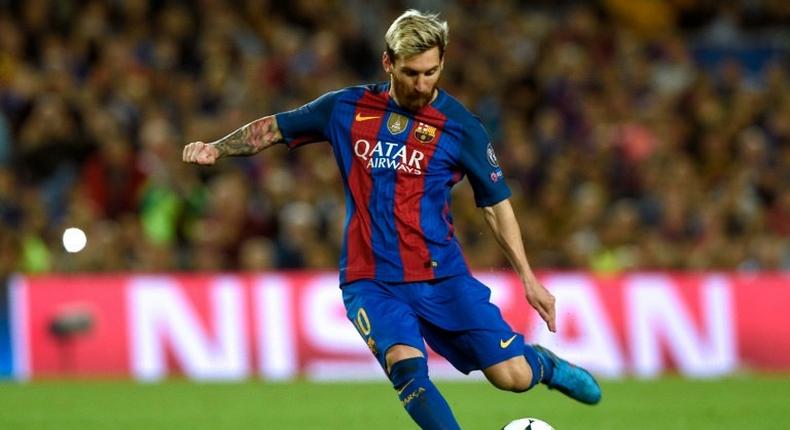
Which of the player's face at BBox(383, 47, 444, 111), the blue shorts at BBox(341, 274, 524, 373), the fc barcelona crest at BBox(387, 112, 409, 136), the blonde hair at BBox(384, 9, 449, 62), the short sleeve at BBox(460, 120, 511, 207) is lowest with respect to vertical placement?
the blue shorts at BBox(341, 274, 524, 373)

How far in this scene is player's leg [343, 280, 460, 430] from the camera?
261 inches

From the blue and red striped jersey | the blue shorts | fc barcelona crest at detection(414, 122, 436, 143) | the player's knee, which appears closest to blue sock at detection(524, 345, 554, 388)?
the blue shorts

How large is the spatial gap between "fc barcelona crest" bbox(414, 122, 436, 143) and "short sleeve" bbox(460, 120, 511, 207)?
162mm

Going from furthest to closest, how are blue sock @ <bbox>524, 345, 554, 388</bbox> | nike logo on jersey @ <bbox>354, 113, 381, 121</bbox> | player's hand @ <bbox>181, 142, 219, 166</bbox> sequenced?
blue sock @ <bbox>524, 345, 554, 388</bbox>, nike logo on jersey @ <bbox>354, 113, 381, 121</bbox>, player's hand @ <bbox>181, 142, 219, 166</bbox>

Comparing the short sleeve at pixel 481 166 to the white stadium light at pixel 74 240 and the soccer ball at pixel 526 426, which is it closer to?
the soccer ball at pixel 526 426

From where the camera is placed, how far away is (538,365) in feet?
24.0

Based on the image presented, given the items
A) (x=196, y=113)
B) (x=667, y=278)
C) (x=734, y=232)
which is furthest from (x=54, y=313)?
(x=734, y=232)

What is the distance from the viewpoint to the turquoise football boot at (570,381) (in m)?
7.57

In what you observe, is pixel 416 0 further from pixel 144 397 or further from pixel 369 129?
pixel 369 129

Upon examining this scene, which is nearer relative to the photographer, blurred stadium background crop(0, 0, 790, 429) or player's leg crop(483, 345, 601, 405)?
player's leg crop(483, 345, 601, 405)

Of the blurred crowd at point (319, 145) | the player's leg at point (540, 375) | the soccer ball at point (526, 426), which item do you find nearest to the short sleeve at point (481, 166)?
the player's leg at point (540, 375)

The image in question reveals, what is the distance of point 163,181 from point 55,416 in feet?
15.8

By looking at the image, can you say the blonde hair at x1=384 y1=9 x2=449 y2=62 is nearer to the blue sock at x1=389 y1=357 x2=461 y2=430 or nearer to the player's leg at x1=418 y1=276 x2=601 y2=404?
the player's leg at x1=418 y1=276 x2=601 y2=404

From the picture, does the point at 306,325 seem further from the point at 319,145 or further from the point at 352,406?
the point at 352,406
